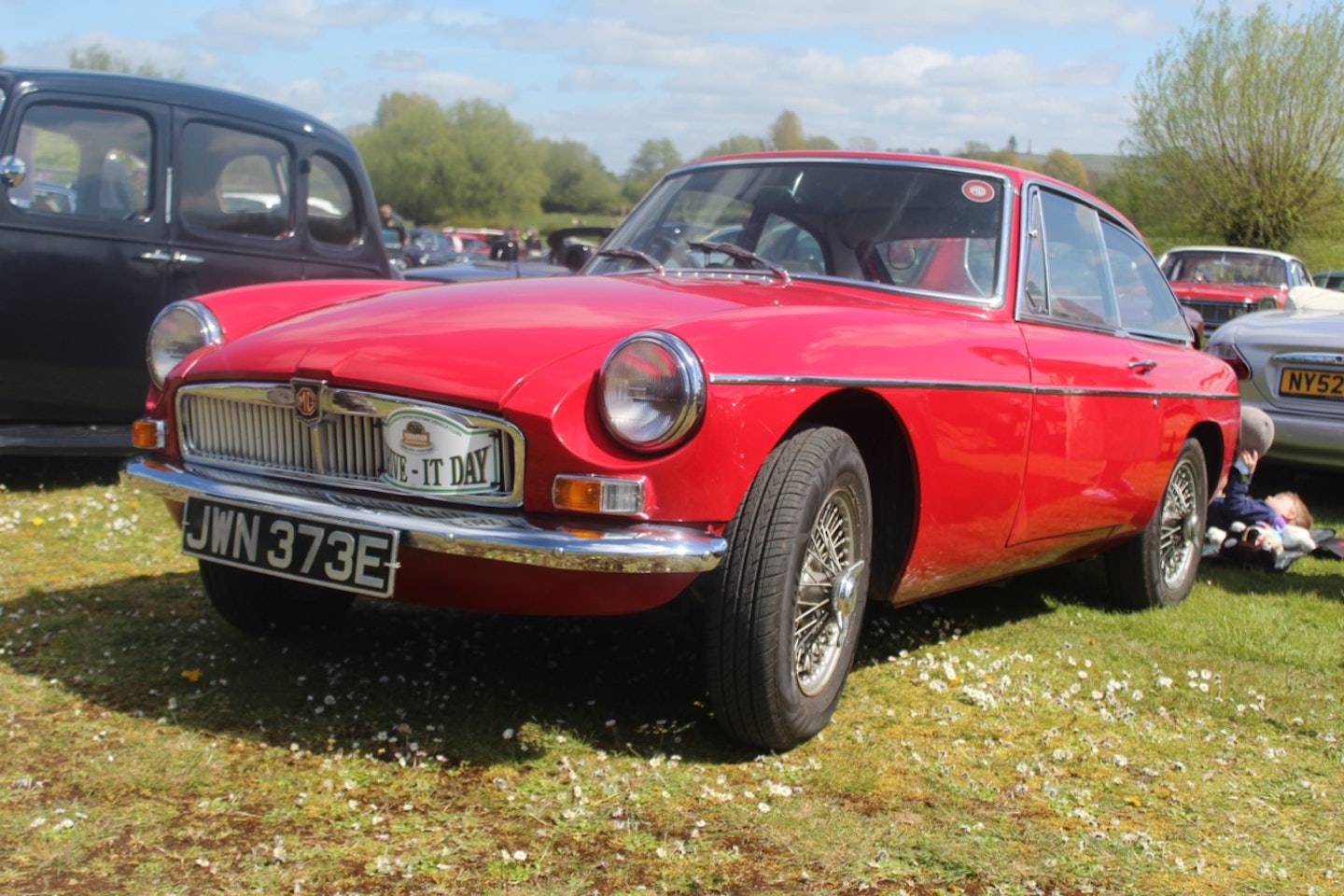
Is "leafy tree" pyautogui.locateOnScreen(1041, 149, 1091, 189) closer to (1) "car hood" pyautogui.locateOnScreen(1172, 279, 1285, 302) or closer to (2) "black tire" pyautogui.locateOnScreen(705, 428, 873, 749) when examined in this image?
(1) "car hood" pyautogui.locateOnScreen(1172, 279, 1285, 302)

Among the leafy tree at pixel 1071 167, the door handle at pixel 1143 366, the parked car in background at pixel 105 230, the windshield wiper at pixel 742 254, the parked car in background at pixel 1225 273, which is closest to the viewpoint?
the windshield wiper at pixel 742 254

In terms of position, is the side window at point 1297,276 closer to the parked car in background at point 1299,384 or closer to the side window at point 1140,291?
the parked car in background at point 1299,384

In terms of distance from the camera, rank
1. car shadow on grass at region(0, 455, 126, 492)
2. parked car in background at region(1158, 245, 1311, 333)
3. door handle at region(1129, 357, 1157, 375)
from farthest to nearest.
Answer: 1. parked car in background at region(1158, 245, 1311, 333)
2. car shadow on grass at region(0, 455, 126, 492)
3. door handle at region(1129, 357, 1157, 375)

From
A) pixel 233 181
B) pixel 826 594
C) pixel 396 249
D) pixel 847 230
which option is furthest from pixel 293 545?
pixel 396 249

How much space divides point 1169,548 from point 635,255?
2506 millimetres

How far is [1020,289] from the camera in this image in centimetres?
426

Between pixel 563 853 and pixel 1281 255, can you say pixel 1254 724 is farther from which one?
pixel 1281 255

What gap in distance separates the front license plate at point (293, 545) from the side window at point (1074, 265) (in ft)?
7.61

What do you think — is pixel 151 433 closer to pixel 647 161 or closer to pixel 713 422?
pixel 713 422

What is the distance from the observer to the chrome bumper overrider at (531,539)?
2.89 meters

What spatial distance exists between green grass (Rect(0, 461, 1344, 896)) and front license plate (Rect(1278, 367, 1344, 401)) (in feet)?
8.24

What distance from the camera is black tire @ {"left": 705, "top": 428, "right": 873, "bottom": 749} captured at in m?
3.07

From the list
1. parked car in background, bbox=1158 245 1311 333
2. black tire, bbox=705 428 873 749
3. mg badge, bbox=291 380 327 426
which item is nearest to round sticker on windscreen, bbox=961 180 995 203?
black tire, bbox=705 428 873 749

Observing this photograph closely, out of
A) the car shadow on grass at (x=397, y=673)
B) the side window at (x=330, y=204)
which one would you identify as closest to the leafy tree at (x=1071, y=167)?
the side window at (x=330, y=204)
